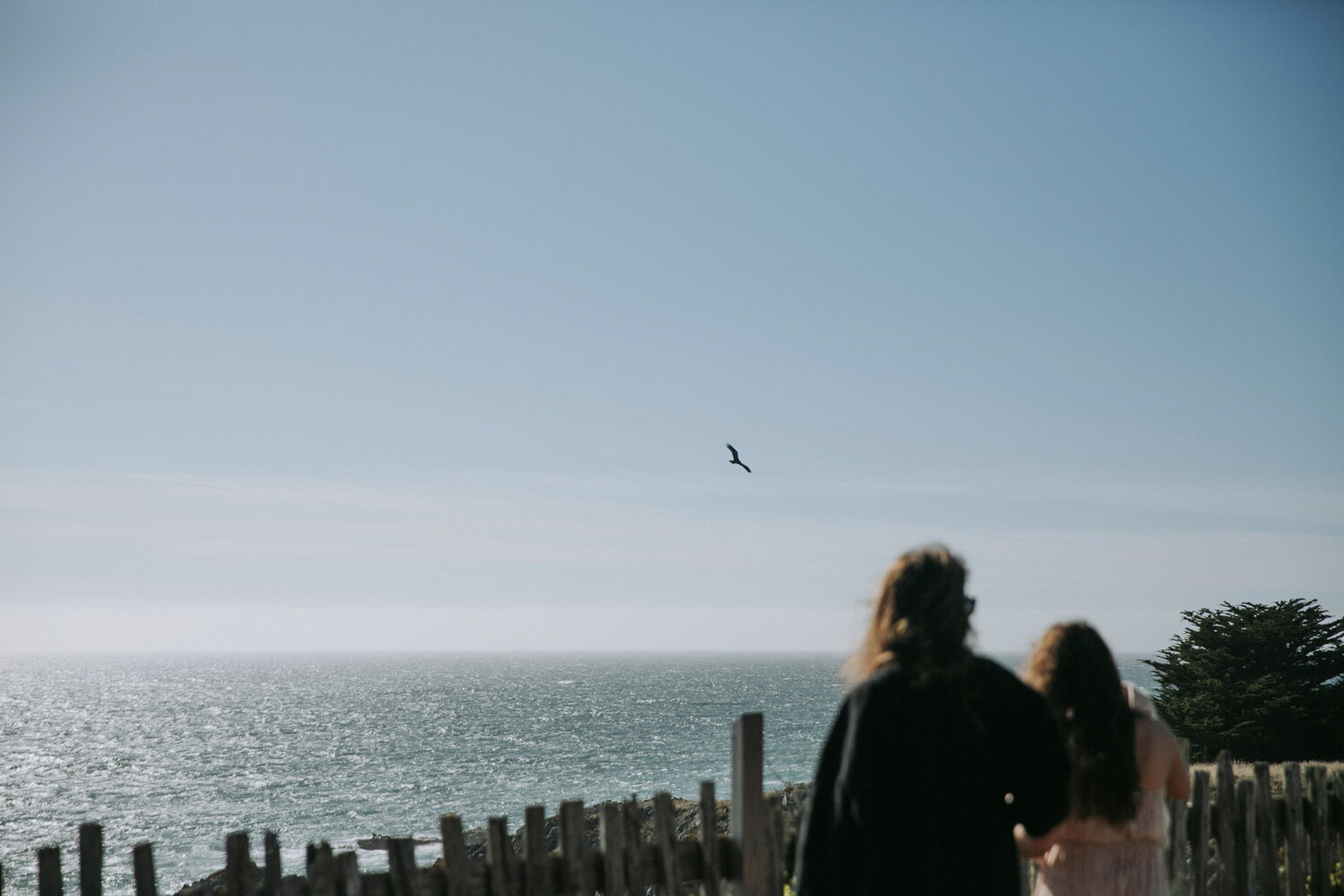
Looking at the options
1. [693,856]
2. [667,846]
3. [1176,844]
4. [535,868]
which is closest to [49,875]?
[535,868]

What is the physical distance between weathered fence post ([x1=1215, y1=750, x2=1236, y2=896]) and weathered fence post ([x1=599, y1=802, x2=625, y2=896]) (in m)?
3.20

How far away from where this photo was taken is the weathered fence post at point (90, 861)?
3.36 metres

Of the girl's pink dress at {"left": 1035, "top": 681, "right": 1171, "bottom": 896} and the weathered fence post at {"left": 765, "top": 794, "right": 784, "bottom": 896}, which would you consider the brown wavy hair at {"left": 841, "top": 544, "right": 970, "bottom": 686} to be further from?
the weathered fence post at {"left": 765, "top": 794, "right": 784, "bottom": 896}

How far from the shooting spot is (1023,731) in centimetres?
279

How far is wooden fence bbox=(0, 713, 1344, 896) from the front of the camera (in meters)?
3.38

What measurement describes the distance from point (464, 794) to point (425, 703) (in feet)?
218

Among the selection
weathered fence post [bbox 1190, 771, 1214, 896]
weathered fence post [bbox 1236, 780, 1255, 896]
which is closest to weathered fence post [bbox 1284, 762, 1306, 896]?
weathered fence post [bbox 1236, 780, 1255, 896]

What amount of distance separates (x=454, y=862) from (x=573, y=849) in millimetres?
460

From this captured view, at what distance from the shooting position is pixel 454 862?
11.3 feet

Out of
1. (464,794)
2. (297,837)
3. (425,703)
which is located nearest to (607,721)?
(425,703)

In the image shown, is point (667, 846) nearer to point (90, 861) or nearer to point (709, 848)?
point (709, 848)

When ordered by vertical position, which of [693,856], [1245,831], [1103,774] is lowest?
[1245,831]

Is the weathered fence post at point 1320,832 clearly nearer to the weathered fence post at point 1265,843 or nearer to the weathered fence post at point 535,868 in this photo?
the weathered fence post at point 1265,843

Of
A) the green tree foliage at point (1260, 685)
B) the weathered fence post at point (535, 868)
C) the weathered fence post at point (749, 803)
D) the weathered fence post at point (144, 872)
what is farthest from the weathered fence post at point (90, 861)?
the green tree foliage at point (1260, 685)
